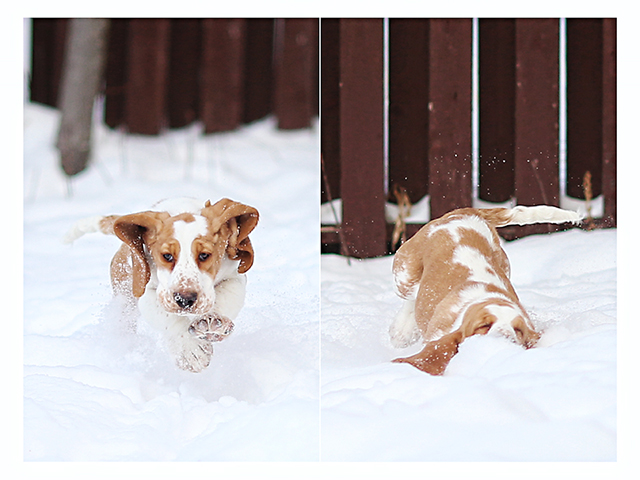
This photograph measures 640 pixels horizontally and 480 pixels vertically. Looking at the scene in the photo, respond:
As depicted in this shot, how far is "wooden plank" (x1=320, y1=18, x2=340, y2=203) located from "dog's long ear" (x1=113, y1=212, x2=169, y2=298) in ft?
1.82

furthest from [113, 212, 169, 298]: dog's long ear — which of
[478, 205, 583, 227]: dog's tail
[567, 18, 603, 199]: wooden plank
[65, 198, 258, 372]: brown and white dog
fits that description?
[567, 18, 603, 199]: wooden plank

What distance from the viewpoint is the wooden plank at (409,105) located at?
6.44 feet

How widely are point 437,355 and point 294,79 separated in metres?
1.17

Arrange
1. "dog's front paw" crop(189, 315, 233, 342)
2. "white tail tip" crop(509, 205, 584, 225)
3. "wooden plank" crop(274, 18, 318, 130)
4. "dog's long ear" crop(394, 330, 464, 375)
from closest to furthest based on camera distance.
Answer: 1. "dog's long ear" crop(394, 330, 464, 375)
2. "dog's front paw" crop(189, 315, 233, 342)
3. "white tail tip" crop(509, 205, 584, 225)
4. "wooden plank" crop(274, 18, 318, 130)

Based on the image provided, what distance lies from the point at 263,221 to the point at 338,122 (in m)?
0.40

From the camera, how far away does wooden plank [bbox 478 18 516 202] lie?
192 cm

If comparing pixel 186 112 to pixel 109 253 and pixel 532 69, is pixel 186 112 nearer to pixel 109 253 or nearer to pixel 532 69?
pixel 109 253

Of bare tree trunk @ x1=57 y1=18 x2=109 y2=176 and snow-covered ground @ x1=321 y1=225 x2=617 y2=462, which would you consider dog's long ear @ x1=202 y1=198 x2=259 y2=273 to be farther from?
bare tree trunk @ x1=57 y1=18 x2=109 y2=176

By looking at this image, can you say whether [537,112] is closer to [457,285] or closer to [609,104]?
[609,104]

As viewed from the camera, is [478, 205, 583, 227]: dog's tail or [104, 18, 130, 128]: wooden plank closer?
[478, 205, 583, 227]: dog's tail

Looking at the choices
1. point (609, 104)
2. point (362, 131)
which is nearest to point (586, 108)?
point (609, 104)

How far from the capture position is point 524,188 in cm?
193

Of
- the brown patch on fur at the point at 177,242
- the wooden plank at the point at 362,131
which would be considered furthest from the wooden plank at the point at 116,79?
the wooden plank at the point at 362,131

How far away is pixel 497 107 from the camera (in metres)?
1.98
